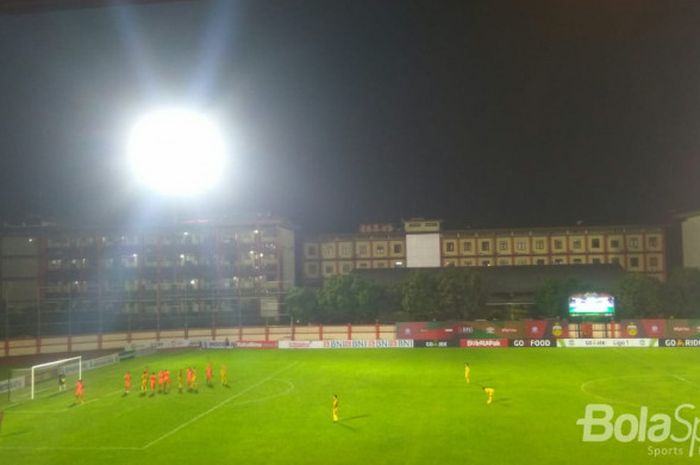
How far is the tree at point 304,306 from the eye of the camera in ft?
201

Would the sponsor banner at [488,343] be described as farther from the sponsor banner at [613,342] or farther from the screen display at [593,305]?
the screen display at [593,305]

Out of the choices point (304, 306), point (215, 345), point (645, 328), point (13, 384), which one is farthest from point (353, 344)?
point (13, 384)

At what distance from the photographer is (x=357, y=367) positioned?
134 ft

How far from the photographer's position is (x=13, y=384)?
31484 millimetres

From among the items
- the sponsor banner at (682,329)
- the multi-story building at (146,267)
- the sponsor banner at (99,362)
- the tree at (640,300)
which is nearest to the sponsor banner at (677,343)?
the sponsor banner at (682,329)

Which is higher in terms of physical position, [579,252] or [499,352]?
Answer: [579,252]

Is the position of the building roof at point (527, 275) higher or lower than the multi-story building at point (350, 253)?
lower

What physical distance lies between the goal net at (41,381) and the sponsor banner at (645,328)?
4253 cm

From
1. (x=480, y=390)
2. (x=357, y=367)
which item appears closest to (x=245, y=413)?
(x=480, y=390)

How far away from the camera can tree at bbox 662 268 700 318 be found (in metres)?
58.2

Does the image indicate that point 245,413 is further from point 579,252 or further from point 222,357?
point 579,252

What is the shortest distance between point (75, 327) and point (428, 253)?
47236 millimetres

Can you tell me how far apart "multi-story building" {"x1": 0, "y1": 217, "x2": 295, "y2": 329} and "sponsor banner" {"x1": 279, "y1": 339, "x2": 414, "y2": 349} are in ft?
48.7

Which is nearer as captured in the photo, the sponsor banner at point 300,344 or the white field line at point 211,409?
the white field line at point 211,409
